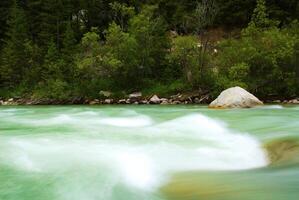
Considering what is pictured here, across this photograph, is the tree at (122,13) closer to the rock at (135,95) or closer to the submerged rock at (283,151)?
the rock at (135,95)

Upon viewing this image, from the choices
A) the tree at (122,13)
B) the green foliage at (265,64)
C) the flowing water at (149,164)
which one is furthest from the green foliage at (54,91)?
the flowing water at (149,164)

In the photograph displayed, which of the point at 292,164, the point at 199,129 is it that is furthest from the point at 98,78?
the point at 292,164

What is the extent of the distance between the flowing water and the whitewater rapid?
16 millimetres

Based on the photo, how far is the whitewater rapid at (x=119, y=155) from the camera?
27.3ft

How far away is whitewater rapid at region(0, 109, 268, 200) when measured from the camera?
8328 mm

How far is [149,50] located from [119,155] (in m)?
32.4

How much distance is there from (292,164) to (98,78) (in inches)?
1414

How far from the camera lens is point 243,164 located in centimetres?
1004

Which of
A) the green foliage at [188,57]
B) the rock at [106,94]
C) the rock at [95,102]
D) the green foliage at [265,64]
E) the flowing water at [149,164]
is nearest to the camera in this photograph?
the flowing water at [149,164]

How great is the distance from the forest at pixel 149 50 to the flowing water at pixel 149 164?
2263 cm

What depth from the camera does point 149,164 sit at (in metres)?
9.81

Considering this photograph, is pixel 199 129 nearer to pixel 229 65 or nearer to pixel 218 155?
pixel 218 155

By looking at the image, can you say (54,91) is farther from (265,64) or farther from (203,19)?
(265,64)

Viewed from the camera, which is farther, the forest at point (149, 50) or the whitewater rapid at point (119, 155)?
the forest at point (149, 50)
